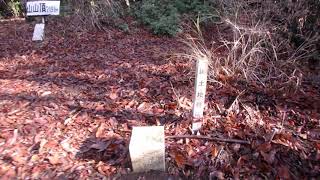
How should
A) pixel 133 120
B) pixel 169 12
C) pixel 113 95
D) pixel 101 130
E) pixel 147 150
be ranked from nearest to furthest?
1. pixel 147 150
2. pixel 101 130
3. pixel 133 120
4. pixel 113 95
5. pixel 169 12

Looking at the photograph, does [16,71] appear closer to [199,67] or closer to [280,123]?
[199,67]

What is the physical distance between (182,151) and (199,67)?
0.72m

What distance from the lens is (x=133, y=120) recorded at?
9.97ft

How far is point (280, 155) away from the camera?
2.55m

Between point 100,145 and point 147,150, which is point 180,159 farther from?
point 100,145

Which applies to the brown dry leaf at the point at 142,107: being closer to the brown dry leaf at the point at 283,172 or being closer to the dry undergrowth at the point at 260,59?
the dry undergrowth at the point at 260,59

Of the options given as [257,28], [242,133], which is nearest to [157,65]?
[257,28]

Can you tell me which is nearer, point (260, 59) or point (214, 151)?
point (214, 151)

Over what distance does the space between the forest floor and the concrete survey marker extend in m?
0.14

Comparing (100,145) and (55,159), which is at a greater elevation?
(100,145)

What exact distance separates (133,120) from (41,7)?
3408mm

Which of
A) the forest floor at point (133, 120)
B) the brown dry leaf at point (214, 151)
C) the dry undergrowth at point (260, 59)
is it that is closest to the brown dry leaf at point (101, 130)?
the forest floor at point (133, 120)

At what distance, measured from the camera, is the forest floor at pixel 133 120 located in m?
2.50

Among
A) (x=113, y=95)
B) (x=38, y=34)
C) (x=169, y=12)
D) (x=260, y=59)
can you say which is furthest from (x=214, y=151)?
(x=38, y=34)
